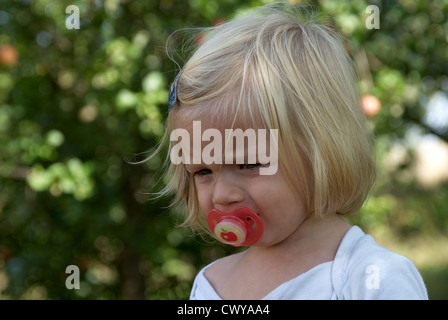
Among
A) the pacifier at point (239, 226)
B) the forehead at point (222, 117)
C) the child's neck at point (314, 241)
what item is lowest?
the child's neck at point (314, 241)

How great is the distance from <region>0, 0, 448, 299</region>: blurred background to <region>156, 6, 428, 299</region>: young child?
3.21 feet

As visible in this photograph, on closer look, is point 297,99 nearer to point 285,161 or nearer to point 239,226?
point 285,161

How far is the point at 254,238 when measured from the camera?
3.54 ft

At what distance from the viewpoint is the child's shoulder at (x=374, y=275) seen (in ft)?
3.16

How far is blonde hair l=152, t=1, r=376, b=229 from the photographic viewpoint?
107 centimetres

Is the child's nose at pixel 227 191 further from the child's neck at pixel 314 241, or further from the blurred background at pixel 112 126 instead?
the blurred background at pixel 112 126

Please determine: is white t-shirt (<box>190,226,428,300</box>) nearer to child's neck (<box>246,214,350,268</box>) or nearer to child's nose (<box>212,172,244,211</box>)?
child's neck (<box>246,214,350,268</box>)

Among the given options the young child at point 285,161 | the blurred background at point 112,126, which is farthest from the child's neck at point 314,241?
the blurred background at point 112,126

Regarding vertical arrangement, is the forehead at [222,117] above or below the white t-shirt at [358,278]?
above

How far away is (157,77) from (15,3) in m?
0.93

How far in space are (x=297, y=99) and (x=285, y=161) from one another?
13cm

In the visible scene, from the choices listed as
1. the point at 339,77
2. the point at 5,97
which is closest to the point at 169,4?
the point at 5,97

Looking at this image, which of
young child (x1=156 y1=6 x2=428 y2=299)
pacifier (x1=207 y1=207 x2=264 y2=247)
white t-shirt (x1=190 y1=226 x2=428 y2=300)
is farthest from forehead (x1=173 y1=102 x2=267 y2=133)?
white t-shirt (x1=190 y1=226 x2=428 y2=300)
